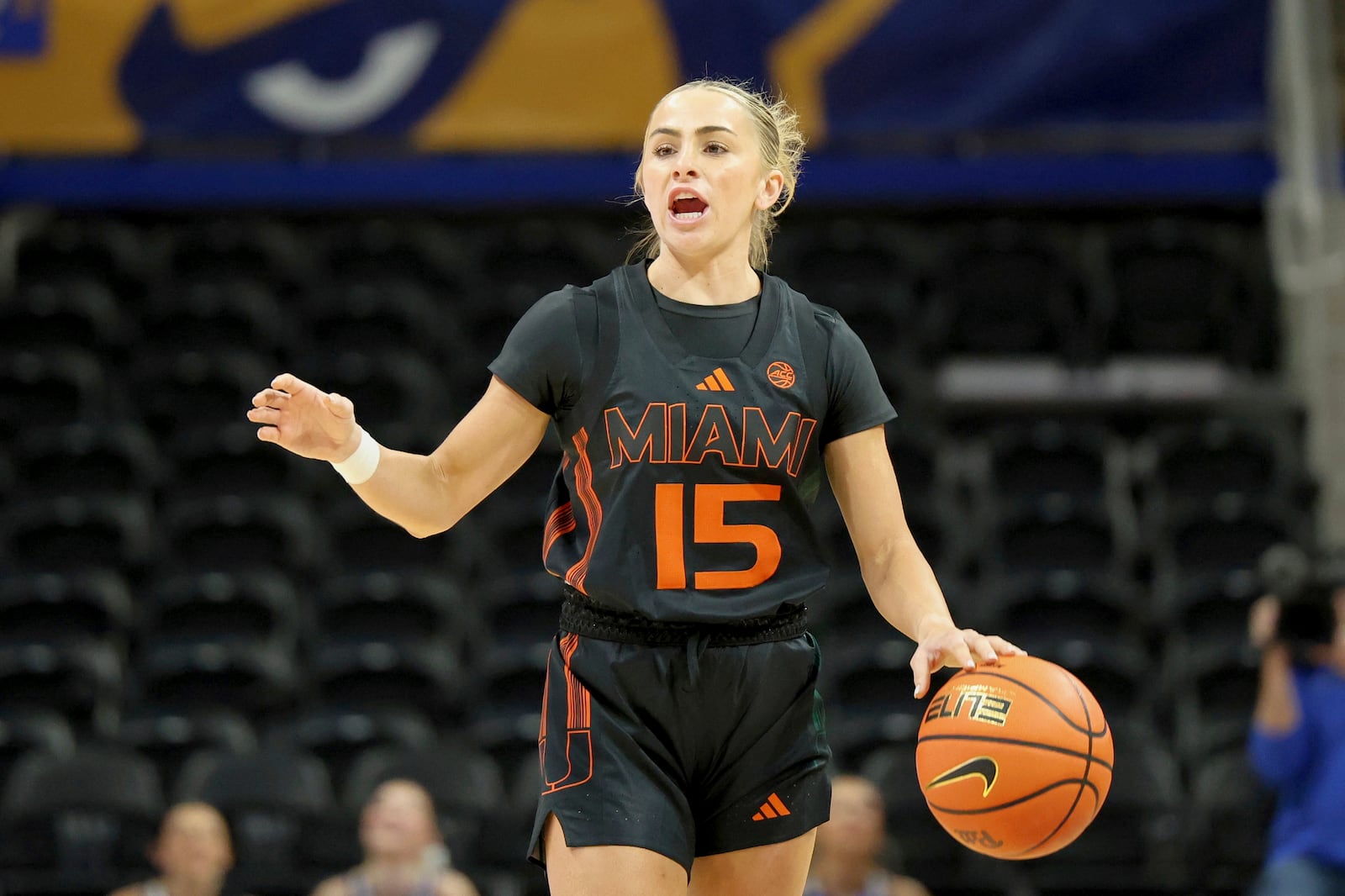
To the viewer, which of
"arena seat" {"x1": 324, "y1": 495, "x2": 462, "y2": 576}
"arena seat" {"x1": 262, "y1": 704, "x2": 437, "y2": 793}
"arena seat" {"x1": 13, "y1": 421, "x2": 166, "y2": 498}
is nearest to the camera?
"arena seat" {"x1": 262, "y1": 704, "x2": 437, "y2": 793}

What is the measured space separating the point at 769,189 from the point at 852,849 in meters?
3.75

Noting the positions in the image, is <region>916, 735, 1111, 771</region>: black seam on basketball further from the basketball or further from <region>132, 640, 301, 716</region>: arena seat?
<region>132, 640, 301, 716</region>: arena seat

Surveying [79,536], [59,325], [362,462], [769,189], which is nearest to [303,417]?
[362,462]

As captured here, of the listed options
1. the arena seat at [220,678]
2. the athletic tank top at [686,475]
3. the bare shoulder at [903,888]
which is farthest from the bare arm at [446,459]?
the arena seat at [220,678]

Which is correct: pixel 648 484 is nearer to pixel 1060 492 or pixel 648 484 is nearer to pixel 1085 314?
pixel 1060 492

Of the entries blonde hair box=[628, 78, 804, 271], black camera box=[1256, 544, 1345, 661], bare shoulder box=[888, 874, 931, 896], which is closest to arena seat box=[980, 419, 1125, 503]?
bare shoulder box=[888, 874, 931, 896]

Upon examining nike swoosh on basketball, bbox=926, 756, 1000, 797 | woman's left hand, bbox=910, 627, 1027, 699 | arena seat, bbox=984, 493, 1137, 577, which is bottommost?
nike swoosh on basketball, bbox=926, 756, 1000, 797

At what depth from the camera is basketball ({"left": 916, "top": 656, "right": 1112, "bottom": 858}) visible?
3.02 m

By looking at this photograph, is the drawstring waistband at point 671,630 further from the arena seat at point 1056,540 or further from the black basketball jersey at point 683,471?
the arena seat at point 1056,540

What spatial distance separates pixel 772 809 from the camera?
3.10 metres

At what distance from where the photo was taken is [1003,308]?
9922mm

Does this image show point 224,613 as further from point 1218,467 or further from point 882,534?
point 882,534

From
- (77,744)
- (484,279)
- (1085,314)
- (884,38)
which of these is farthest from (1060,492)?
(77,744)

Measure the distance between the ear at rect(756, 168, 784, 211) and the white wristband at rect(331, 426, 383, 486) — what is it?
91 centimetres
